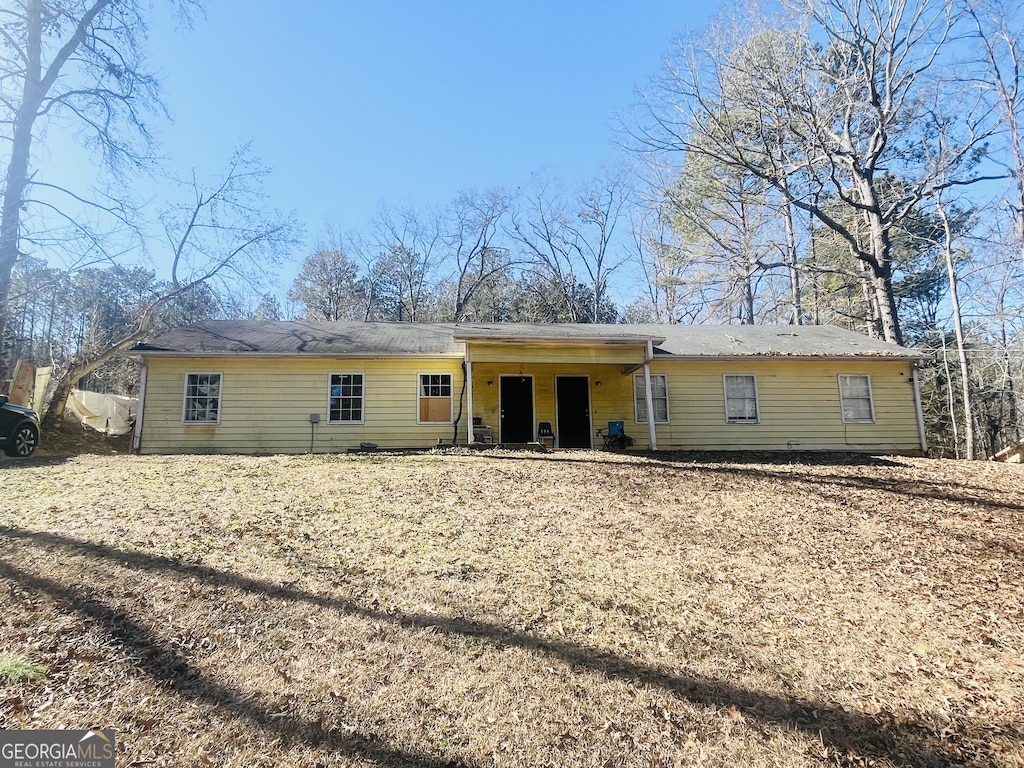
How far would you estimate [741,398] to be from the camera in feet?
42.8

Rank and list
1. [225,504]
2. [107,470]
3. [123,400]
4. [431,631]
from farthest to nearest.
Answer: [123,400], [107,470], [225,504], [431,631]

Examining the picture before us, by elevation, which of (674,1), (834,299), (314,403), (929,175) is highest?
(674,1)

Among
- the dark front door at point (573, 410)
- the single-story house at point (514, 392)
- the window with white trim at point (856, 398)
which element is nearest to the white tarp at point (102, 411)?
the single-story house at point (514, 392)

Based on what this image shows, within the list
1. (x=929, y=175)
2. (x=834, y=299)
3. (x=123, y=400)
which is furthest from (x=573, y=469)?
(x=834, y=299)

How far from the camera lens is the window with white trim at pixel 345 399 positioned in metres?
12.1

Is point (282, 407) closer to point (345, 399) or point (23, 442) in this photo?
point (345, 399)

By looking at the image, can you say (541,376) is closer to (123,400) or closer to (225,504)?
(225,504)

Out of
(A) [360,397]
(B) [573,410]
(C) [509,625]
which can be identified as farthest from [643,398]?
(C) [509,625]

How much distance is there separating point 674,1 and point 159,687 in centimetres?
1790

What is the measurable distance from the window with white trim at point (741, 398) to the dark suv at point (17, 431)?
1573 cm

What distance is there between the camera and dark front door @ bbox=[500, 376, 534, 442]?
12898 millimetres

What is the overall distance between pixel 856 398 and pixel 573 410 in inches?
292

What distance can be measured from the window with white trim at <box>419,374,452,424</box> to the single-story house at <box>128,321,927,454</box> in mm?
33

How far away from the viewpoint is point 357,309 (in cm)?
3123
